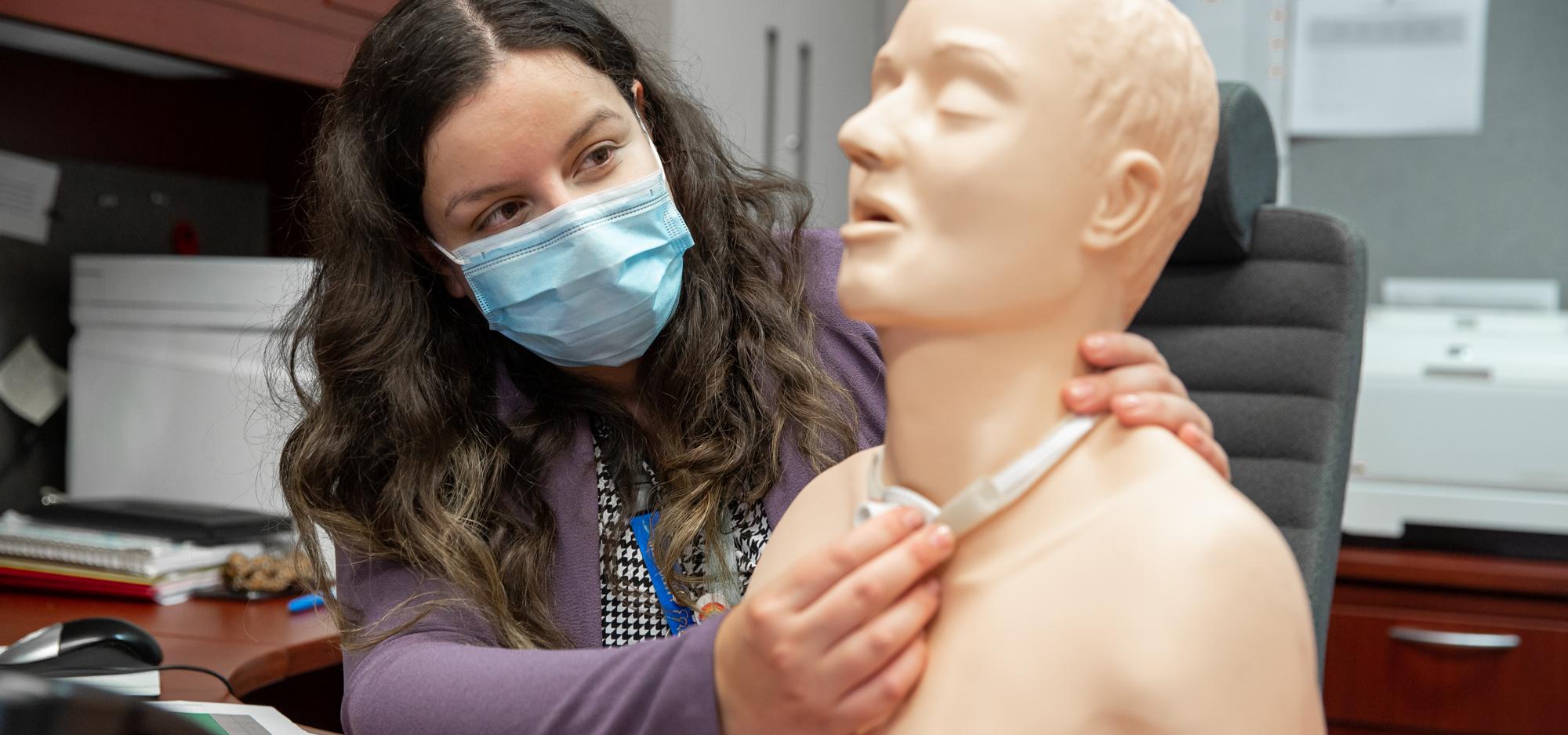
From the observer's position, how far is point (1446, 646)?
1.78 meters

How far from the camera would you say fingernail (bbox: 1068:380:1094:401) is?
60 centimetres

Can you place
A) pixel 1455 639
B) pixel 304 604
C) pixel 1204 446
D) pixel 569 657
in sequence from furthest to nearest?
pixel 1455 639
pixel 304 604
pixel 569 657
pixel 1204 446

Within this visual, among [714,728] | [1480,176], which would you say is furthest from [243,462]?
[1480,176]

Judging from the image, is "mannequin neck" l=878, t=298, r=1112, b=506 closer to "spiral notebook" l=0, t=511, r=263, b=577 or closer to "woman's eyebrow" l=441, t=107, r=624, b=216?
"woman's eyebrow" l=441, t=107, r=624, b=216

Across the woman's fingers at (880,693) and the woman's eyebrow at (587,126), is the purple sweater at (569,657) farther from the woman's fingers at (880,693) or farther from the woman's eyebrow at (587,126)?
the woman's eyebrow at (587,126)

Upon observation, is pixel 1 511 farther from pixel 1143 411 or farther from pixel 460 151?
pixel 1143 411

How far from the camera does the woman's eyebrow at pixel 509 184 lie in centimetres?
93

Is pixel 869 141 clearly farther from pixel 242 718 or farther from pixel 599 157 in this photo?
pixel 242 718

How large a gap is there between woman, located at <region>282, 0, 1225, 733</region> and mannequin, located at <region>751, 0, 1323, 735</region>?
0.35 meters

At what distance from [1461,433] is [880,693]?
1.62m

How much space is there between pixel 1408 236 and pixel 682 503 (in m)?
2.06

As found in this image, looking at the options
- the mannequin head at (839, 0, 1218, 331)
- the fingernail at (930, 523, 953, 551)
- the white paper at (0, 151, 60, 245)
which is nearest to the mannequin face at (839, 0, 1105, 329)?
the mannequin head at (839, 0, 1218, 331)

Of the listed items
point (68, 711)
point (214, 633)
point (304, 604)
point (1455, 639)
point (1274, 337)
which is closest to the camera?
point (68, 711)

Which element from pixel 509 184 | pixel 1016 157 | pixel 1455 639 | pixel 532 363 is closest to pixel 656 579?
pixel 532 363
